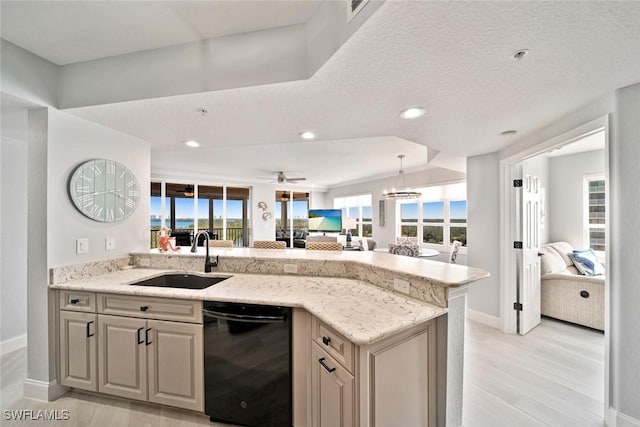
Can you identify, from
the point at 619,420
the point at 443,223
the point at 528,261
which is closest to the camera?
the point at 619,420

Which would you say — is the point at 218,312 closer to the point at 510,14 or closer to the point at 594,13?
the point at 510,14

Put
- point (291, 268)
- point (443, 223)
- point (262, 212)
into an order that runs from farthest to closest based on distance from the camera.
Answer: point (262, 212) < point (443, 223) < point (291, 268)

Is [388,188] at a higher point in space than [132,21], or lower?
lower

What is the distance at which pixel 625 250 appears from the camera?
1.65 metres

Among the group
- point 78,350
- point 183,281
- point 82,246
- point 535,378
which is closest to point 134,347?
point 78,350

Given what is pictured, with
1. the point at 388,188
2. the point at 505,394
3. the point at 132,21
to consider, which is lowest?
the point at 505,394

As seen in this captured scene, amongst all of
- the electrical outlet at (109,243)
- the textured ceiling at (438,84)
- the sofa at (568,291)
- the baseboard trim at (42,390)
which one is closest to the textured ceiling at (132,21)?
the textured ceiling at (438,84)

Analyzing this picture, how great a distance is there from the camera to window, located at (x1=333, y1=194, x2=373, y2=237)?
25.7 feet

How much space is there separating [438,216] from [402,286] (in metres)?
4.55

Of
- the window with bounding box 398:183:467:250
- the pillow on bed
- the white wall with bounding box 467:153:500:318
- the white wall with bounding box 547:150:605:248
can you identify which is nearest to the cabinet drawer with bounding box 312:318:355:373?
the white wall with bounding box 467:153:500:318

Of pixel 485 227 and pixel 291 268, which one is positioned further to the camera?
pixel 485 227

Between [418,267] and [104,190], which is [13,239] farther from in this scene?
[418,267]

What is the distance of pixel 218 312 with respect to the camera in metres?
1.70

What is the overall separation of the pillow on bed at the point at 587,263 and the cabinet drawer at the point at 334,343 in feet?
13.2
